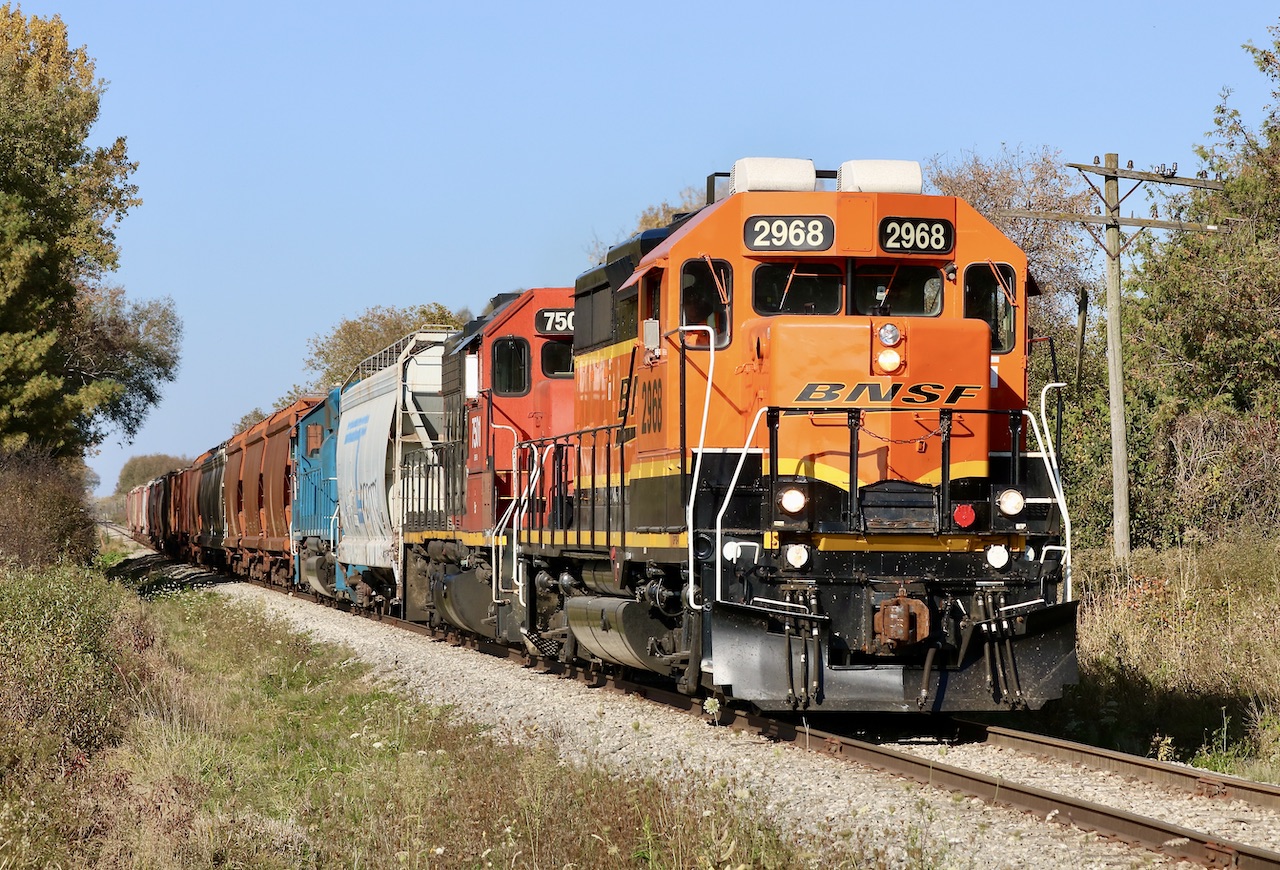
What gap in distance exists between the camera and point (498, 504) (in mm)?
14336

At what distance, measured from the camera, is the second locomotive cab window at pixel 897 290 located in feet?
31.1

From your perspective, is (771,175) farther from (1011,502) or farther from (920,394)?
(1011,502)

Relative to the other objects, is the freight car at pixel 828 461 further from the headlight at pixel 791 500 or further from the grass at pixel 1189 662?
the grass at pixel 1189 662

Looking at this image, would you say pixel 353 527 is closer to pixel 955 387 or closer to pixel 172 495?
pixel 955 387

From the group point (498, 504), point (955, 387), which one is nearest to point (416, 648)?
point (498, 504)

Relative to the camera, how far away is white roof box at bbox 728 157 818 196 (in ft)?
31.9

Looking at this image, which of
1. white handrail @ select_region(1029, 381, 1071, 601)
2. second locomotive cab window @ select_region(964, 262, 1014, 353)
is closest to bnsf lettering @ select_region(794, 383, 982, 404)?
white handrail @ select_region(1029, 381, 1071, 601)

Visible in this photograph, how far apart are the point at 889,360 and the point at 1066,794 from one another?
2893mm

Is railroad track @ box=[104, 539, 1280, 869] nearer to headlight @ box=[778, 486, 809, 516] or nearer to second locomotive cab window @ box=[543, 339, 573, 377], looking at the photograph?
headlight @ box=[778, 486, 809, 516]

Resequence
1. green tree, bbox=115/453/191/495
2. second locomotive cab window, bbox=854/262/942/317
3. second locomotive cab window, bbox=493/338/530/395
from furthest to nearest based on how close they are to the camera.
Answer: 1. green tree, bbox=115/453/191/495
2. second locomotive cab window, bbox=493/338/530/395
3. second locomotive cab window, bbox=854/262/942/317

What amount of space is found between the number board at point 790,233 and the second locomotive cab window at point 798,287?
168 mm

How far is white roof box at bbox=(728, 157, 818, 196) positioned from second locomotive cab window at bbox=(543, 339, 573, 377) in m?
5.19

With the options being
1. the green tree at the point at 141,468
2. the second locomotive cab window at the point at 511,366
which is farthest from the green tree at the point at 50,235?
the green tree at the point at 141,468

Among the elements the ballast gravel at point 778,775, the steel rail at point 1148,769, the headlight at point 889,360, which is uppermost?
the headlight at point 889,360
